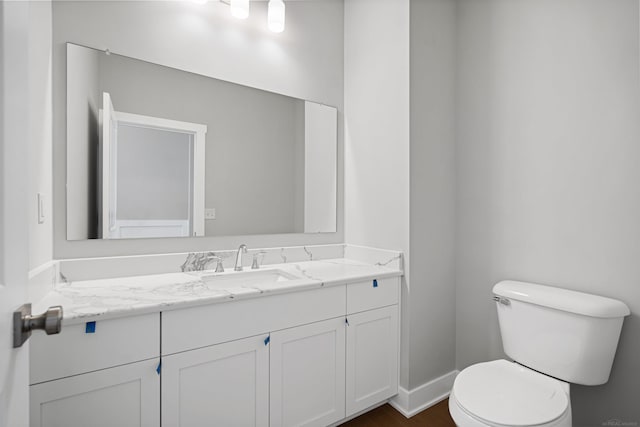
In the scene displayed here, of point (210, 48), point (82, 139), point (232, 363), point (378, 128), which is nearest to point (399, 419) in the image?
point (232, 363)

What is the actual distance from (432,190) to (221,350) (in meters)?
1.38

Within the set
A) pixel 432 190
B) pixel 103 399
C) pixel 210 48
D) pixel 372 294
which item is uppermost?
pixel 210 48

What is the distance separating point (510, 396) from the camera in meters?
1.24

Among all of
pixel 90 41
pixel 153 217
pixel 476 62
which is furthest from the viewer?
pixel 476 62

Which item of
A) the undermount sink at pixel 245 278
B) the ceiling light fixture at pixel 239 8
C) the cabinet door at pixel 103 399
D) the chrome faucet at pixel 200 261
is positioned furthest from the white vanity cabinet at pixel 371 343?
the ceiling light fixture at pixel 239 8

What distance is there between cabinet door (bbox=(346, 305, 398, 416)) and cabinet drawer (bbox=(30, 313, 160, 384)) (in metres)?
0.89

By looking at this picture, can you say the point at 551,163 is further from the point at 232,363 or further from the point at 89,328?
the point at 89,328

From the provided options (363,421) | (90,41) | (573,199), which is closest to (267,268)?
(363,421)

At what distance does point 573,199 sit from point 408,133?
84 cm

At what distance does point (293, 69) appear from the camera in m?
→ 2.06

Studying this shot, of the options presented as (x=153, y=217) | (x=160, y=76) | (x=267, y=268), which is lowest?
(x=267, y=268)

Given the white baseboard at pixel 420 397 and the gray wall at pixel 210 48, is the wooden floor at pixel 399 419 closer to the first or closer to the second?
the white baseboard at pixel 420 397

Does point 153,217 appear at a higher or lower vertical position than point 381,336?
higher

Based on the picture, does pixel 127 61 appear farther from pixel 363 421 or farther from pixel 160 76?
pixel 363 421
